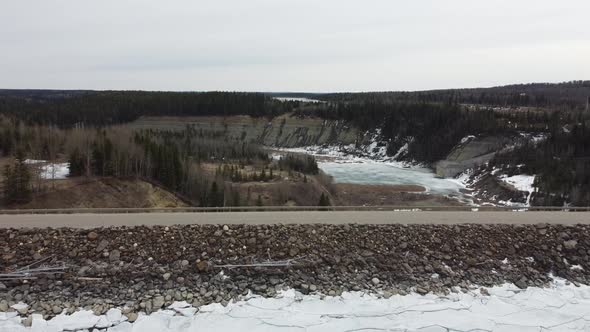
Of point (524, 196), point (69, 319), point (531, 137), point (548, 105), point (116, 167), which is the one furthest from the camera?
point (548, 105)

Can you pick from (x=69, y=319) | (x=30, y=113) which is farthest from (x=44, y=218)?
(x=30, y=113)

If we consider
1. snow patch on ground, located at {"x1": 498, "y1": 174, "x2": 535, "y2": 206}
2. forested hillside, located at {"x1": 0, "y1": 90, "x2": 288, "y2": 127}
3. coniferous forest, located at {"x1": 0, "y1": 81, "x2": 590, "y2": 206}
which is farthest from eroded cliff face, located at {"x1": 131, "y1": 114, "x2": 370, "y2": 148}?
snow patch on ground, located at {"x1": 498, "y1": 174, "x2": 535, "y2": 206}

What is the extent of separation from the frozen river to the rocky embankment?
5565 centimetres

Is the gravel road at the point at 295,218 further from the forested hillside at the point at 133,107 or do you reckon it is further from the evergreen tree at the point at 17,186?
the forested hillside at the point at 133,107

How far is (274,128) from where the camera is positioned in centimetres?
14438

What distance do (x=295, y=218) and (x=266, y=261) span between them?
3.63 metres

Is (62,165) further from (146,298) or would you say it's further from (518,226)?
(518,226)

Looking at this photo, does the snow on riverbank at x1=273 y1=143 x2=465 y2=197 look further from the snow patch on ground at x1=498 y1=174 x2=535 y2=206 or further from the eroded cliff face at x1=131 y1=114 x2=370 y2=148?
the snow patch on ground at x1=498 y1=174 x2=535 y2=206

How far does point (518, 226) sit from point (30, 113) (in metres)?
128

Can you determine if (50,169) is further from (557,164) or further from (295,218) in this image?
(557,164)

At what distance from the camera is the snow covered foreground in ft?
36.4

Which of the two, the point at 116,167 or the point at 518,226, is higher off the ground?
the point at 518,226

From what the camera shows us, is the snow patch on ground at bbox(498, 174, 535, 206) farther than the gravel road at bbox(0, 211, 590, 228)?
Yes

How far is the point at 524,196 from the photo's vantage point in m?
Result: 58.5
